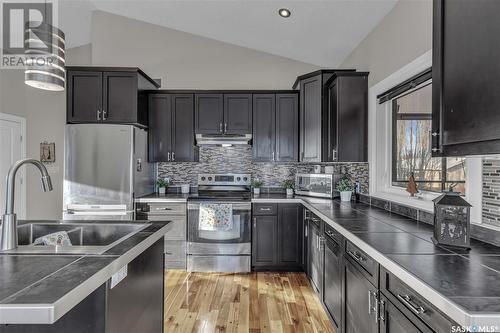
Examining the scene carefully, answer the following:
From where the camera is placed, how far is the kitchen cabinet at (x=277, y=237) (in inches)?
143

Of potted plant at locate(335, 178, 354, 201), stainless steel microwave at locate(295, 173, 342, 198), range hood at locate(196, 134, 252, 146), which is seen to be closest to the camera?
potted plant at locate(335, 178, 354, 201)

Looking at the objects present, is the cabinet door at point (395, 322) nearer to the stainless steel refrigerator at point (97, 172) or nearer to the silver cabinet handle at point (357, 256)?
the silver cabinet handle at point (357, 256)

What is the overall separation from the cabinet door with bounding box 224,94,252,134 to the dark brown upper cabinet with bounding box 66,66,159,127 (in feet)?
3.91

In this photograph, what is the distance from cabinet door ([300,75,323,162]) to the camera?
3.59m

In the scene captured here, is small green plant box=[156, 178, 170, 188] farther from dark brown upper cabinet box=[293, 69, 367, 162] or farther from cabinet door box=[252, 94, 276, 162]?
dark brown upper cabinet box=[293, 69, 367, 162]

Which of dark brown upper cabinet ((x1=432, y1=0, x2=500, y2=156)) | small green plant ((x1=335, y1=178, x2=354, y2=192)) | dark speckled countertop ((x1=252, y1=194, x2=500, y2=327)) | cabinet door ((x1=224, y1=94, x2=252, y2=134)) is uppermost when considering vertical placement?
cabinet door ((x1=224, y1=94, x2=252, y2=134))

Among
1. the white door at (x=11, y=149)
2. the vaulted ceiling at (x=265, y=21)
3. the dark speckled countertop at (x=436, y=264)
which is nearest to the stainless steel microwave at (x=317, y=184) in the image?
the dark speckled countertop at (x=436, y=264)

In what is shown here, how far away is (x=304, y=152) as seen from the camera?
387cm

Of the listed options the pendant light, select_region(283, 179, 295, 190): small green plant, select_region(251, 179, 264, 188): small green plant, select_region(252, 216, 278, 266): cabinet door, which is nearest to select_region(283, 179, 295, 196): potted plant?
select_region(283, 179, 295, 190): small green plant

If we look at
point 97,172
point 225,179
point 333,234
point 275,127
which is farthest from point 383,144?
point 97,172

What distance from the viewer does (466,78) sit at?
118 centimetres

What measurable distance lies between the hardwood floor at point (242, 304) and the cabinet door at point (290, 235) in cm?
18

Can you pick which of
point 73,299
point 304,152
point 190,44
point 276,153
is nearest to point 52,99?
point 190,44

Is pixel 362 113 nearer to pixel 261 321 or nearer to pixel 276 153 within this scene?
pixel 276 153
